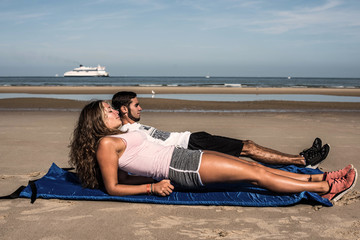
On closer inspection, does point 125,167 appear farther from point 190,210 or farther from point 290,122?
point 290,122

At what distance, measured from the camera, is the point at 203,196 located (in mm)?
4098

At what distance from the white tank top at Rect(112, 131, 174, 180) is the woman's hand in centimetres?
7

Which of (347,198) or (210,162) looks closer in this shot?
(210,162)

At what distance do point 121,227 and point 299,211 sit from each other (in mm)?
1789

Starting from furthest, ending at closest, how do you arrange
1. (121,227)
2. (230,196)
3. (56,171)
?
1. (56,171)
2. (230,196)
3. (121,227)

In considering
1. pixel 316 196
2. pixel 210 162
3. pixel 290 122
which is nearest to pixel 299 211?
pixel 316 196

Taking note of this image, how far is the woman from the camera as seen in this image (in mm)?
3676

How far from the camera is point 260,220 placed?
3545 mm

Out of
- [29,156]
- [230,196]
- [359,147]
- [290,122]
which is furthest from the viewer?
[290,122]

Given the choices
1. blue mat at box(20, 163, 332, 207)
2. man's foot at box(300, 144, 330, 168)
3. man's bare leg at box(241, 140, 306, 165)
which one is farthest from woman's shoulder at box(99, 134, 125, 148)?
man's foot at box(300, 144, 330, 168)

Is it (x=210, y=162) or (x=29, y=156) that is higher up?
(x=210, y=162)

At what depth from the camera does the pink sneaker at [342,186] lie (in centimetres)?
391

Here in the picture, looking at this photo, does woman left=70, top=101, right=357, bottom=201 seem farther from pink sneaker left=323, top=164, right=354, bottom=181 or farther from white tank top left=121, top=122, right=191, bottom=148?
white tank top left=121, top=122, right=191, bottom=148

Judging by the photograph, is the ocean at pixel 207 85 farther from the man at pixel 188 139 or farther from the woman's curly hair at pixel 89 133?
the woman's curly hair at pixel 89 133
